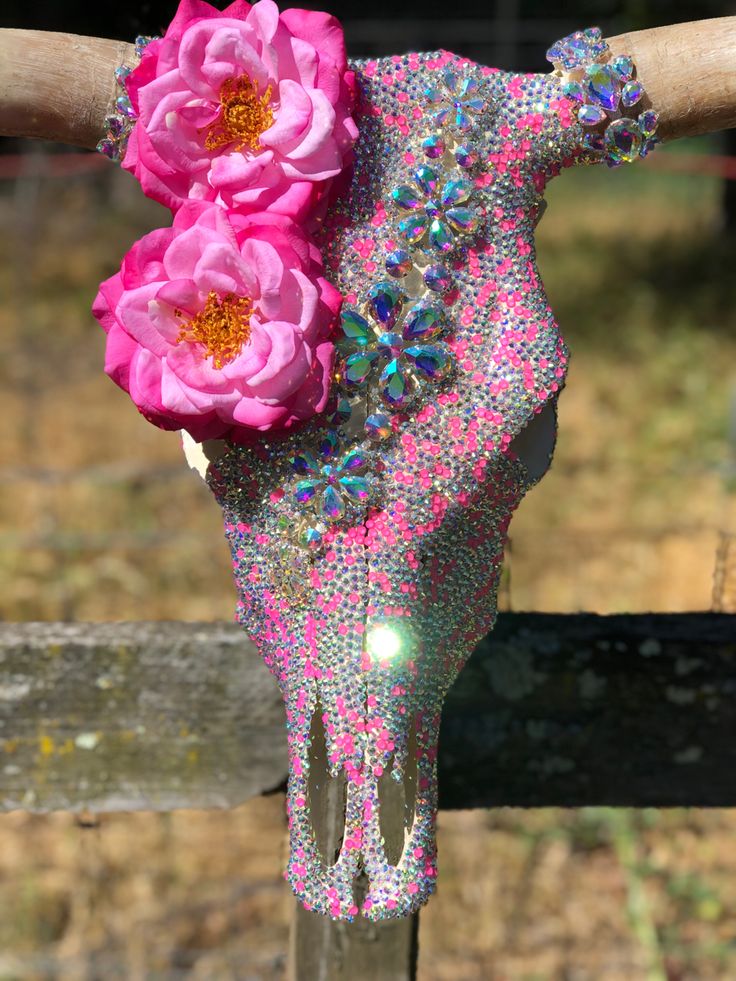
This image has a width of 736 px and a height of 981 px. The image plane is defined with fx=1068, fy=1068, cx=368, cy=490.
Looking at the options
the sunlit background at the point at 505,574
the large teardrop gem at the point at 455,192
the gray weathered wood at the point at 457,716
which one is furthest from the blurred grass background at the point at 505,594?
the large teardrop gem at the point at 455,192

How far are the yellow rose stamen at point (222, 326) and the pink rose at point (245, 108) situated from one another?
0.07 metres

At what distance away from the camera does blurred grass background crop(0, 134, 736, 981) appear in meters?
1.99

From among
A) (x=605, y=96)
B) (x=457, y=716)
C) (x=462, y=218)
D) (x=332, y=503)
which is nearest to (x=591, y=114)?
(x=605, y=96)

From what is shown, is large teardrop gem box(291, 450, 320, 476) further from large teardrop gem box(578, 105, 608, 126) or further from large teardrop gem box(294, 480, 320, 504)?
large teardrop gem box(578, 105, 608, 126)

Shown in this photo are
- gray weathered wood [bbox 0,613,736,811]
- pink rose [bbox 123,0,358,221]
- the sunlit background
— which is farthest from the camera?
the sunlit background

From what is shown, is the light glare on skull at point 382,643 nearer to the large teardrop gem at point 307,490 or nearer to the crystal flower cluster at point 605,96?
the large teardrop gem at point 307,490

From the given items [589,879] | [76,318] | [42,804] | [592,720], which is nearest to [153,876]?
[589,879]

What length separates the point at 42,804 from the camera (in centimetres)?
119

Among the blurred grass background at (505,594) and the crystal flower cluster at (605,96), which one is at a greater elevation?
the crystal flower cluster at (605,96)

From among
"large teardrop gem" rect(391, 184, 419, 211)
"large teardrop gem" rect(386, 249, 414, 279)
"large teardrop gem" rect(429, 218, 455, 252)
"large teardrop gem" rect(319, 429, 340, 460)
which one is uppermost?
"large teardrop gem" rect(391, 184, 419, 211)

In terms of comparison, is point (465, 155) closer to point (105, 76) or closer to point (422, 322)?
point (422, 322)

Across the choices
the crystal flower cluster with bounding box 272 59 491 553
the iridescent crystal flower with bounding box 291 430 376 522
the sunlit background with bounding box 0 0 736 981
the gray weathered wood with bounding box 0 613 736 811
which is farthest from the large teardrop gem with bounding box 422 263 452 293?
the sunlit background with bounding box 0 0 736 981

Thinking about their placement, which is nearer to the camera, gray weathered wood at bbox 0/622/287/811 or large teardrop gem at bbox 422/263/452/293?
large teardrop gem at bbox 422/263/452/293

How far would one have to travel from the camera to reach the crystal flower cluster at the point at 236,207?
2.38 feet
